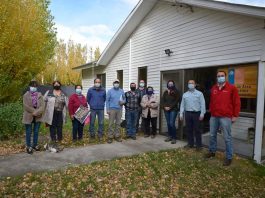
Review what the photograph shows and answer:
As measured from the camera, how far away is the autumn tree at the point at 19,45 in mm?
11578

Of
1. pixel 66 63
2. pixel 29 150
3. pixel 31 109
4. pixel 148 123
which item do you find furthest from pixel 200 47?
pixel 66 63

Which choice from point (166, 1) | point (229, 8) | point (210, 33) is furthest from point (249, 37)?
point (166, 1)

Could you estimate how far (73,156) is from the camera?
7113 mm

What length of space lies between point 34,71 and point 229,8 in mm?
9906

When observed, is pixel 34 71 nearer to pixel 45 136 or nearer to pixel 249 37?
pixel 45 136

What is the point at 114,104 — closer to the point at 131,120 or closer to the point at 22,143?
the point at 131,120

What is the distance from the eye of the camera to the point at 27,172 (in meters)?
5.81

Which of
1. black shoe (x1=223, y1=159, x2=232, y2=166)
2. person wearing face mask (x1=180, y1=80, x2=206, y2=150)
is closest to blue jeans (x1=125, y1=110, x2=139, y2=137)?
person wearing face mask (x1=180, y1=80, x2=206, y2=150)

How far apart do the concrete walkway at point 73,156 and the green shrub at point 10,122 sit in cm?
281

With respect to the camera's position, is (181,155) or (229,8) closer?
(229,8)

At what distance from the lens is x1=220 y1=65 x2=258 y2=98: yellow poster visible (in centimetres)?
707

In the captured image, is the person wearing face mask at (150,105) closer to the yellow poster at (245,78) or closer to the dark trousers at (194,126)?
the dark trousers at (194,126)

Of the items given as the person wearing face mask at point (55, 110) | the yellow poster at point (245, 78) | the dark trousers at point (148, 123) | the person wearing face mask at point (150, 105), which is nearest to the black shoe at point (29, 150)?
the person wearing face mask at point (55, 110)

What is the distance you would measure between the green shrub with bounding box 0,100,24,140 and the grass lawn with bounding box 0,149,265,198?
15.0ft
